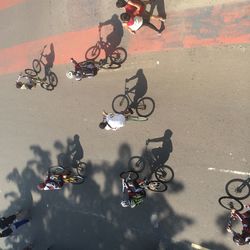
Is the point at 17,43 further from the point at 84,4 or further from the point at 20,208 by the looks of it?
the point at 20,208

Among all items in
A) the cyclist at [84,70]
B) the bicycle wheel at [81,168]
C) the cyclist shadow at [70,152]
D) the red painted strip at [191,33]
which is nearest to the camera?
the red painted strip at [191,33]

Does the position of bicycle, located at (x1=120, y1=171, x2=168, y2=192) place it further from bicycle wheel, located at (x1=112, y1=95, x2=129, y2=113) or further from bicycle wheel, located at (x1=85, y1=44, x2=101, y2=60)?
bicycle wheel, located at (x1=85, y1=44, x2=101, y2=60)

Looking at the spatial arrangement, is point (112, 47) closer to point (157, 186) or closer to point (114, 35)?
point (114, 35)

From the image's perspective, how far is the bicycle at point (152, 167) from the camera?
13.5 metres

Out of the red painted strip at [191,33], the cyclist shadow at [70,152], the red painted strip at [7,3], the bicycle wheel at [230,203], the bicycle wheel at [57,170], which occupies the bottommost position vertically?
the bicycle wheel at [230,203]

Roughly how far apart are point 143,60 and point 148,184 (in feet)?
16.1

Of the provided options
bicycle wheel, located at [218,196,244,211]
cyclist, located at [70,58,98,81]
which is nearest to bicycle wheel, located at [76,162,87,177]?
cyclist, located at [70,58,98,81]

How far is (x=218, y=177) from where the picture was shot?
12.7 meters

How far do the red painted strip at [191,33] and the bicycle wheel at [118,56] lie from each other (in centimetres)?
28

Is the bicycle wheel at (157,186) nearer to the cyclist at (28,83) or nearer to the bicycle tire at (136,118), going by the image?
the bicycle tire at (136,118)

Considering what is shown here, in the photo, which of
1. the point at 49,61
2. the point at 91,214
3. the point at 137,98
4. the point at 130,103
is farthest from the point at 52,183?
the point at 49,61

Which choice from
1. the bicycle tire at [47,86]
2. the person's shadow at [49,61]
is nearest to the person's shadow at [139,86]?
the bicycle tire at [47,86]

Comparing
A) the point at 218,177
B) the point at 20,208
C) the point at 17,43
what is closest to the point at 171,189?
the point at 218,177

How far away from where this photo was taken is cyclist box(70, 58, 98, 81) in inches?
552
